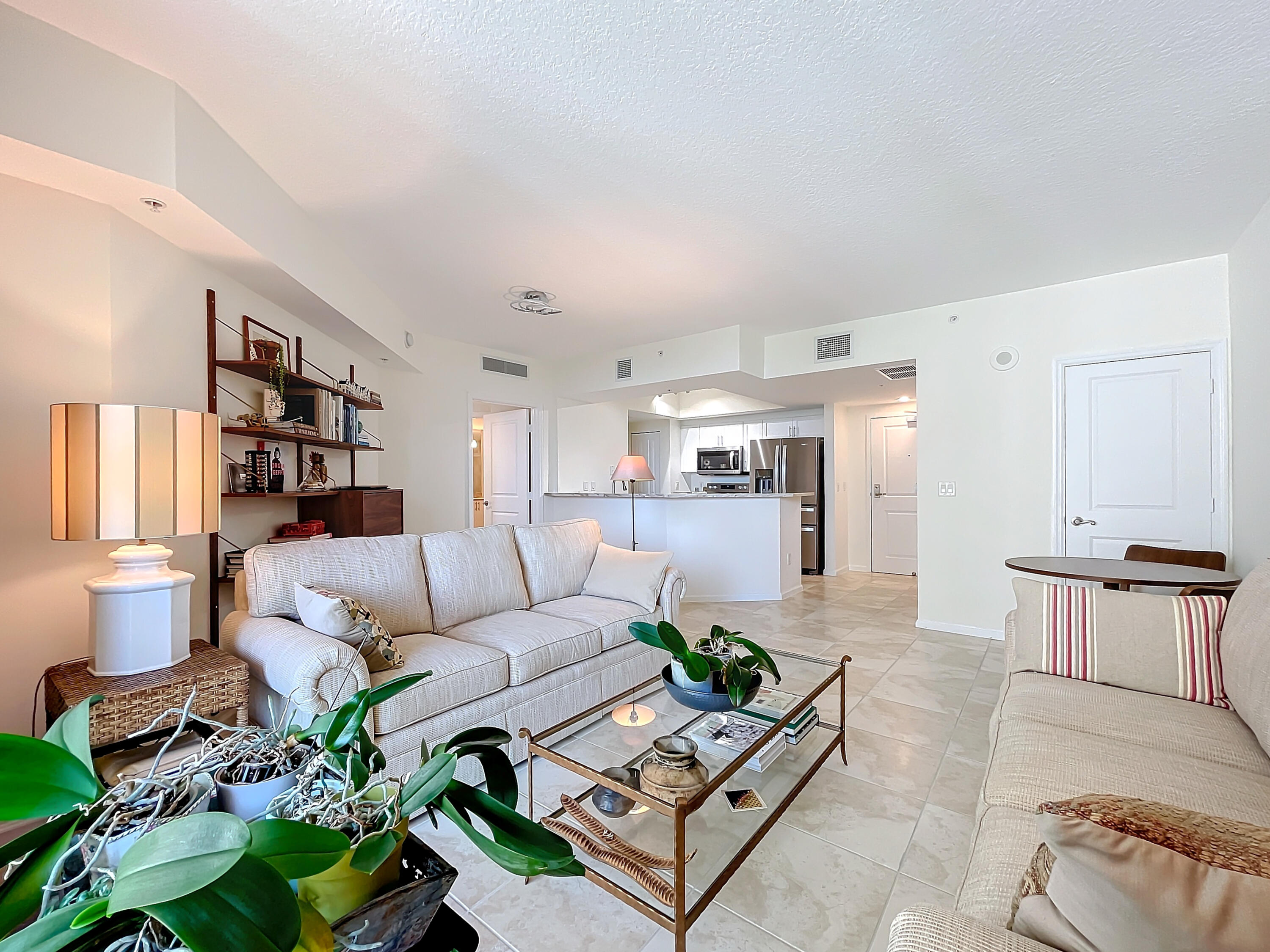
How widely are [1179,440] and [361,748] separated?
454 centimetres

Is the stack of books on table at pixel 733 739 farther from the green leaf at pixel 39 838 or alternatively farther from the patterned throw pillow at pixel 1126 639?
the green leaf at pixel 39 838

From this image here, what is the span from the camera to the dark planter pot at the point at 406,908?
1.63ft

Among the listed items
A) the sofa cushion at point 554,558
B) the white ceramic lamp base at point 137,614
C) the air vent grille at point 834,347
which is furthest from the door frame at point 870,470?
the white ceramic lamp base at point 137,614

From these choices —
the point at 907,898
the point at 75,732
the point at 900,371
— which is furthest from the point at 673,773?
the point at 900,371

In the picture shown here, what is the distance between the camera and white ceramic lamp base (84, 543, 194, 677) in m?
1.62

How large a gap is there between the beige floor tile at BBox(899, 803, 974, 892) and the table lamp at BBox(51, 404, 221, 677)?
2.31m

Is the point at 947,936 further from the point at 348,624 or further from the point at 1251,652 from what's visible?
the point at 348,624

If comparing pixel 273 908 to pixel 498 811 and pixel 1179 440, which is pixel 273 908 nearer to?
pixel 498 811

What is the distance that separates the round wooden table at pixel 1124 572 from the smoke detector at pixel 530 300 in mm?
3229

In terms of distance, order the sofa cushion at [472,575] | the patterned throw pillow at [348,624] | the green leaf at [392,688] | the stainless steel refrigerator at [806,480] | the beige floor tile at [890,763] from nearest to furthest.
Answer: the green leaf at [392,688] → the patterned throw pillow at [348,624] → the beige floor tile at [890,763] → the sofa cushion at [472,575] → the stainless steel refrigerator at [806,480]

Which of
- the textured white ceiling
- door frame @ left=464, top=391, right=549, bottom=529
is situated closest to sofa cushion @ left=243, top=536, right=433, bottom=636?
the textured white ceiling

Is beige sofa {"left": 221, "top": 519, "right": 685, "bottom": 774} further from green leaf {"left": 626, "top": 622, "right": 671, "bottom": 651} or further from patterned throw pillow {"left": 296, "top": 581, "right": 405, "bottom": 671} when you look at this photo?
green leaf {"left": 626, "top": 622, "right": 671, "bottom": 651}

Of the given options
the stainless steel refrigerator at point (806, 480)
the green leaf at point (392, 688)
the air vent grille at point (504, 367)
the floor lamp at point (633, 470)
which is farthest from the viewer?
the stainless steel refrigerator at point (806, 480)

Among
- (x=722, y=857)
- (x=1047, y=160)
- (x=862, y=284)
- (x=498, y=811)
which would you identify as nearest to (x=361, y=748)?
(x=498, y=811)
